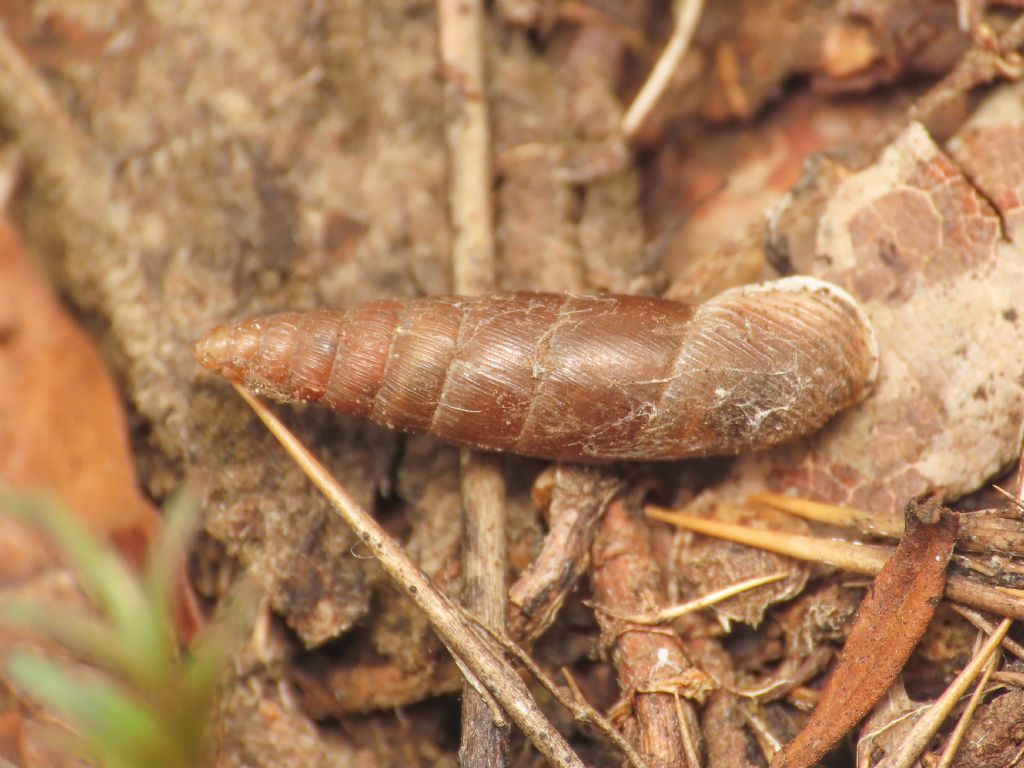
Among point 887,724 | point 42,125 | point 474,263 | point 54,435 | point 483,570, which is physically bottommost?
point 887,724

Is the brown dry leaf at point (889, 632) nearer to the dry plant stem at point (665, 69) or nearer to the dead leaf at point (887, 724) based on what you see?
the dead leaf at point (887, 724)

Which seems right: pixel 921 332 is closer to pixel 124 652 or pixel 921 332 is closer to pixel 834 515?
pixel 834 515

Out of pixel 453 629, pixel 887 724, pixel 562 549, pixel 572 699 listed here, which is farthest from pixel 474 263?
pixel 887 724

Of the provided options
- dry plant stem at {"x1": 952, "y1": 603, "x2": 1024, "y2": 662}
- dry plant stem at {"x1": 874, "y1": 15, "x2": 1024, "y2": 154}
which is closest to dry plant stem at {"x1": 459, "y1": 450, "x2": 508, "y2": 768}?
dry plant stem at {"x1": 952, "y1": 603, "x2": 1024, "y2": 662}

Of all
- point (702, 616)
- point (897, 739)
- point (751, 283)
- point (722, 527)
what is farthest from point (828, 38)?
Result: point (897, 739)

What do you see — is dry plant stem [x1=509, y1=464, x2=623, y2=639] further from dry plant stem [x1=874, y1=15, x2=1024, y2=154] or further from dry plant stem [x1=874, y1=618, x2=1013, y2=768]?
dry plant stem [x1=874, y1=15, x2=1024, y2=154]

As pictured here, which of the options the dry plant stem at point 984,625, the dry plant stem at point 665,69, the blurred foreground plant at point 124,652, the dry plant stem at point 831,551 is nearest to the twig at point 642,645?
the dry plant stem at point 831,551
